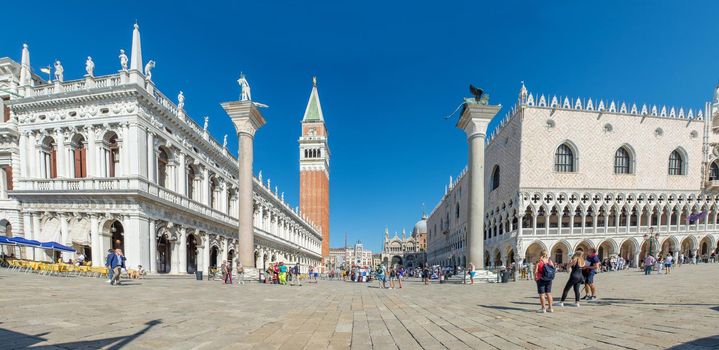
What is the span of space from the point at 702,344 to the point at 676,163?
51.2 meters

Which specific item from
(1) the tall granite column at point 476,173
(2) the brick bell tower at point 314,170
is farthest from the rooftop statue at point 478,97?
(2) the brick bell tower at point 314,170

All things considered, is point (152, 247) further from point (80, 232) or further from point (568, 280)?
point (568, 280)

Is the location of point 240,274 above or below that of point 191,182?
below

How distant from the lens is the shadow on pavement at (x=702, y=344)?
418 centimetres

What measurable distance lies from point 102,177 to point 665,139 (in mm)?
57356

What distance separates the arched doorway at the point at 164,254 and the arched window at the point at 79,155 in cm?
722

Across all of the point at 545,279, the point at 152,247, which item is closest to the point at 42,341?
the point at 545,279

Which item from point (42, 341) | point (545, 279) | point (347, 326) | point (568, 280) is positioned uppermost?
point (42, 341)

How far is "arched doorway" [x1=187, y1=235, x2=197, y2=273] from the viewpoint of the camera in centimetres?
2975

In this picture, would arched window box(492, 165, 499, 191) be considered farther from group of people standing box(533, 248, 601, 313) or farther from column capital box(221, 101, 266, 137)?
group of people standing box(533, 248, 601, 313)

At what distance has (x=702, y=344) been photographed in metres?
4.27

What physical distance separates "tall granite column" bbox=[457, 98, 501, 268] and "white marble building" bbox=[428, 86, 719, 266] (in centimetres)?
1972

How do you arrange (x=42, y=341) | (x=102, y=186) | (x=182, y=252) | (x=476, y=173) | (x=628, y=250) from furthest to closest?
(x=628, y=250)
(x=182, y=252)
(x=102, y=186)
(x=476, y=173)
(x=42, y=341)

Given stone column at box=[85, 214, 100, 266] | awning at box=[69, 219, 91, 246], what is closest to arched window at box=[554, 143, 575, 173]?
stone column at box=[85, 214, 100, 266]
